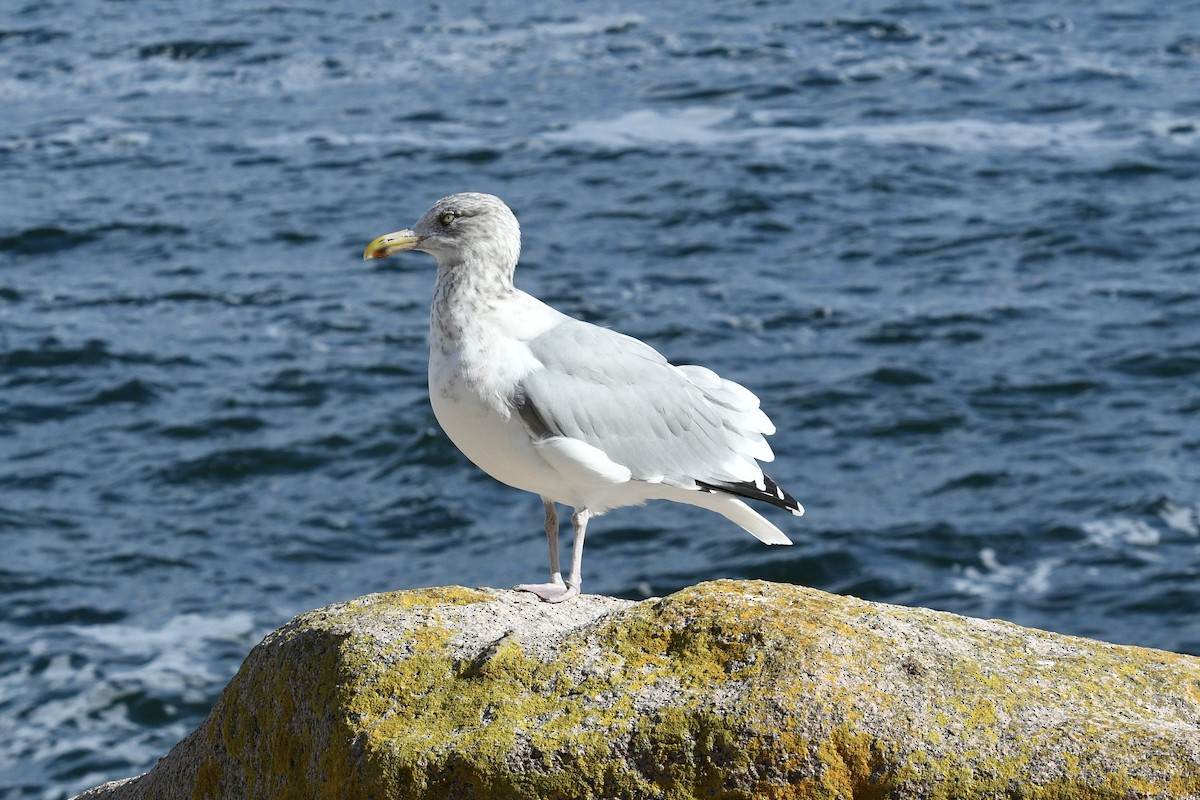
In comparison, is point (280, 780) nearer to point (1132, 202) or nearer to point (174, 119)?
point (1132, 202)

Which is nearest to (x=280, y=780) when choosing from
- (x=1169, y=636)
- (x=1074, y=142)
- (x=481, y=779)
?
(x=481, y=779)

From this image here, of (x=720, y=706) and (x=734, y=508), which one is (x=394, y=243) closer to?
(x=734, y=508)

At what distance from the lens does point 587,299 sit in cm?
1945

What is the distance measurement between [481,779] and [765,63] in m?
25.6

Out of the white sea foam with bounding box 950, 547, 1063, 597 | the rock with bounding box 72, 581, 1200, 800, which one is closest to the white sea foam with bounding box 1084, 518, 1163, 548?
the white sea foam with bounding box 950, 547, 1063, 597

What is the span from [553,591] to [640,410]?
1.25m

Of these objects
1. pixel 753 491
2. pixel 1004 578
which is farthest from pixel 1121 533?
pixel 753 491

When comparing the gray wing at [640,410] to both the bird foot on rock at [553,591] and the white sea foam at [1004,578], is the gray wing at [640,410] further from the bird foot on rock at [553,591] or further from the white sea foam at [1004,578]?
the white sea foam at [1004,578]

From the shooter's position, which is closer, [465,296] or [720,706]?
[720,706]

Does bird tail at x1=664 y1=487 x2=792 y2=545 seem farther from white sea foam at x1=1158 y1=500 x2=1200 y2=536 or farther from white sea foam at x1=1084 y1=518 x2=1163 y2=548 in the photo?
white sea foam at x1=1158 y1=500 x2=1200 y2=536

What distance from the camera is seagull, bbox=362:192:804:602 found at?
587 centimetres

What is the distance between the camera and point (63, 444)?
55.6 feet

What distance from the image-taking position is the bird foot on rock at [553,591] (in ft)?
17.3

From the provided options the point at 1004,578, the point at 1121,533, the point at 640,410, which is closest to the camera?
the point at 640,410
